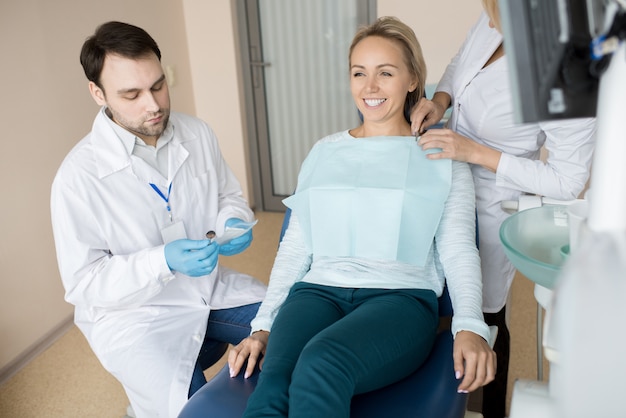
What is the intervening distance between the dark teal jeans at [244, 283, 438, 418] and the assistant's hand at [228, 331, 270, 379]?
0.28ft

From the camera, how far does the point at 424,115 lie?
1548 millimetres

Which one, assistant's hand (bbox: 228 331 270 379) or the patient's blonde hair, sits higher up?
the patient's blonde hair

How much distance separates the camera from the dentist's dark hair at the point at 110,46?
1560mm

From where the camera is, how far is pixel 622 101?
55 centimetres

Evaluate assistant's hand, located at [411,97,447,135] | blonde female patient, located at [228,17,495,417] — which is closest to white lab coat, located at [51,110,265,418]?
blonde female patient, located at [228,17,495,417]

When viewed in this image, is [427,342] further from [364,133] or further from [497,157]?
[364,133]

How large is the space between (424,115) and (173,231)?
2.50 feet

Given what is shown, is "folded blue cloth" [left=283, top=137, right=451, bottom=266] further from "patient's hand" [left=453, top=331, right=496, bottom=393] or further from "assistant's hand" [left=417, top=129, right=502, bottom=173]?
"patient's hand" [left=453, top=331, right=496, bottom=393]

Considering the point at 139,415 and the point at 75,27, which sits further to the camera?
the point at 75,27

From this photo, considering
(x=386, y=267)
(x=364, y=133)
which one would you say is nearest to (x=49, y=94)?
(x=364, y=133)

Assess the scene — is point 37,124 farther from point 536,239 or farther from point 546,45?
point 546,45

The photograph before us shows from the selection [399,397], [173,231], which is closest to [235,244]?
[173,231]

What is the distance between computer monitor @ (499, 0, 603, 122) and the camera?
1.82 feet

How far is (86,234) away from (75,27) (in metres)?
1.39
